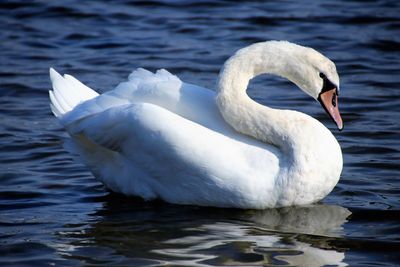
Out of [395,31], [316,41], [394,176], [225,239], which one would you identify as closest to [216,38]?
[316,41]

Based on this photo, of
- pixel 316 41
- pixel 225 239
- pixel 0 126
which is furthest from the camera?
pixel 316 41

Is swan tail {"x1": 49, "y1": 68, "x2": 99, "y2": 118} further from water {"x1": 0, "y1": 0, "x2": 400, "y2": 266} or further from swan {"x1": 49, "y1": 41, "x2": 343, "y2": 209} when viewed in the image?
water {"x1": 0, "y1": 0, "x2": 400, "y2": 266}

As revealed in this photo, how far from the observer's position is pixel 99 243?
22.4 ft

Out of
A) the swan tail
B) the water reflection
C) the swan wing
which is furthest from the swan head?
the swan tail

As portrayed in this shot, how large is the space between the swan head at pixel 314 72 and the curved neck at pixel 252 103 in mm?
44

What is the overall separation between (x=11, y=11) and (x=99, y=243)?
8.64 m

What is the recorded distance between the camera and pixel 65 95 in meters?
8.30

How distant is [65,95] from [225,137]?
163cm

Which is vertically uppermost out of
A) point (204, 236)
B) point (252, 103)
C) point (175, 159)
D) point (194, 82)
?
point (194, 82)

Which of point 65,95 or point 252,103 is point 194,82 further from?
point 252,103

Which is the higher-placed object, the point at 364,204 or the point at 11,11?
the point at 11,11

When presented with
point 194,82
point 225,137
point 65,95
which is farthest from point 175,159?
point 194,82

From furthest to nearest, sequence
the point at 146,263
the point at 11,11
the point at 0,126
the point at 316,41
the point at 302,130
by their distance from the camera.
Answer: the point at 11,11, the point at 316,41, the point at 0,126, the point at 302,130, the point at 146,263

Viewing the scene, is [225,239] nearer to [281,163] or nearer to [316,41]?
[281,163]
